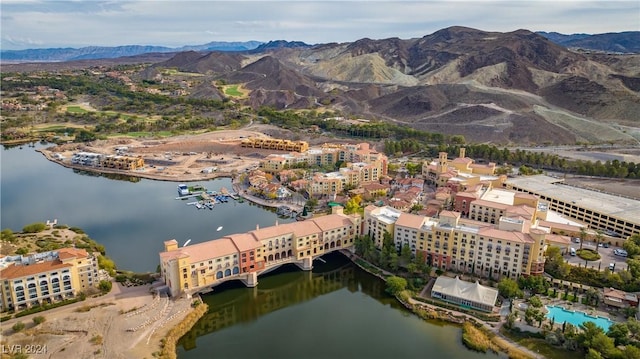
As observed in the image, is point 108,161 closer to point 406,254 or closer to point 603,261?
point 406,254

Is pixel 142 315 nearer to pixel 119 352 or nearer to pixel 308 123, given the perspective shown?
pixel 119 352

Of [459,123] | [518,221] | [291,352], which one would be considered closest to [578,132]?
[459,123]

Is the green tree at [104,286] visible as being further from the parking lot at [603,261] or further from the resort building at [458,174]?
the resort building at [458,174]

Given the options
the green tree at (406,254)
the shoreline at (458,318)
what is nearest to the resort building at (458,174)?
the green tree at (406,254)

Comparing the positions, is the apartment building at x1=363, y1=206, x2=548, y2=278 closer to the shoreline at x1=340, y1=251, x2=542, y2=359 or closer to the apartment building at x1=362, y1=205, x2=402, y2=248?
the apartment building at x1=362, y1=205, x2=402, y2=248

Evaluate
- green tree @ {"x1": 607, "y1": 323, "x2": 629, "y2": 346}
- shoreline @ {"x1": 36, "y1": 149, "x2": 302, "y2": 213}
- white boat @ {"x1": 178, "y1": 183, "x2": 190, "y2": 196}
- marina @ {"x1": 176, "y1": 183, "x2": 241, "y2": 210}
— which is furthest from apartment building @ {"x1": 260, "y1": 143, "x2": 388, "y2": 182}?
green tree @ {"x1": 607, "y1": 323, "x2": 629, "y2": 346}

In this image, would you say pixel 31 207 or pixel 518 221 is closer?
pixel 518 221
